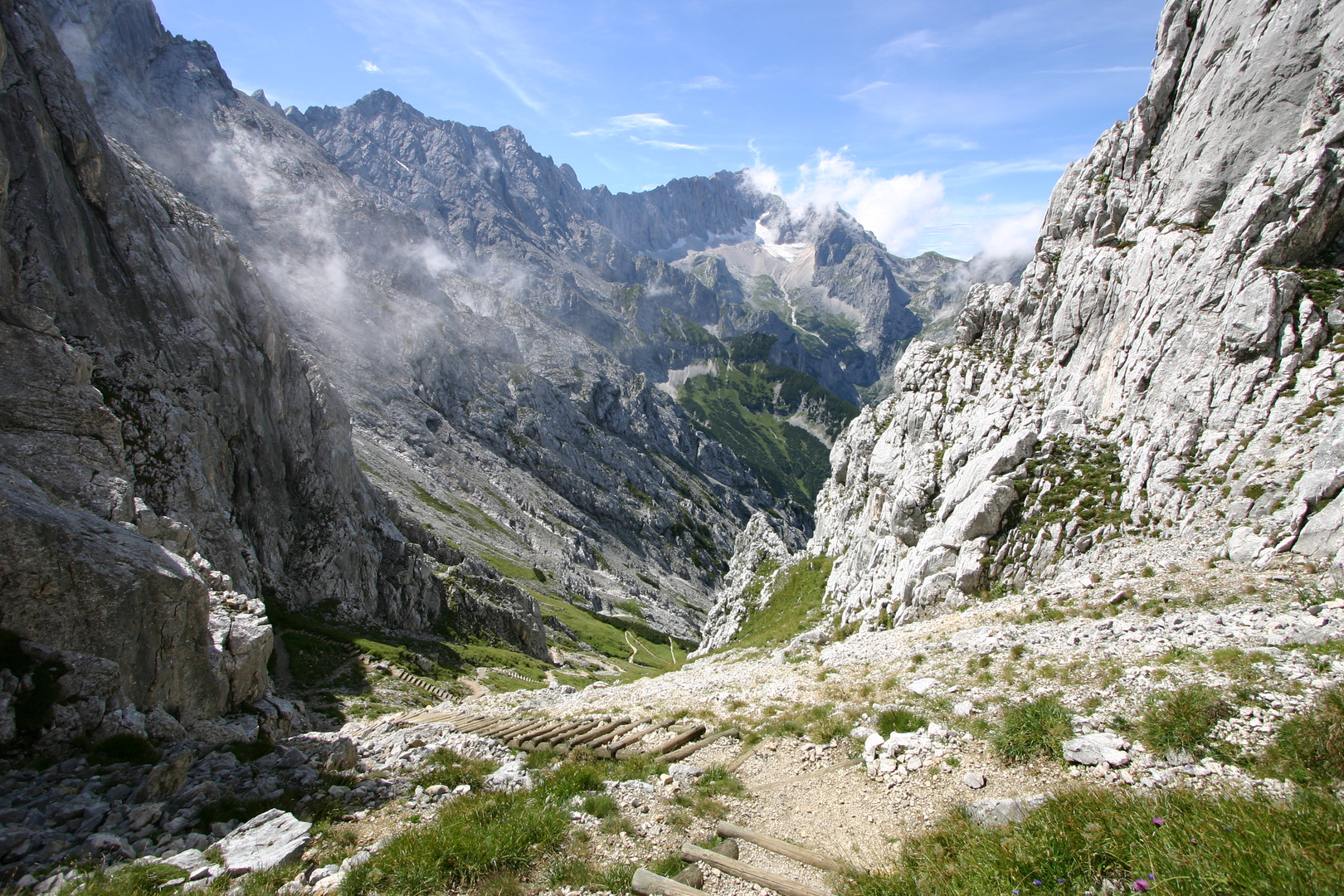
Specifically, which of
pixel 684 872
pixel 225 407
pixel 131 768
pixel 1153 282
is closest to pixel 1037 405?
pixel 1153 282

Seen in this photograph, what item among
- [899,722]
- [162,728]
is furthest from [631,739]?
[162,728]

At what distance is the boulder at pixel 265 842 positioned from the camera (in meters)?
9.13

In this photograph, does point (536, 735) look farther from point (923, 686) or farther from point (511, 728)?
point (923, 686)

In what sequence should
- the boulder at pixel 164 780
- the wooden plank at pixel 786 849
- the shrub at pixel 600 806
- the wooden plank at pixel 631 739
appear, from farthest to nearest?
the wooden plank at pixel 631 739
the boulder at pixel 164 780
the shrub at pixel 600 806
the wooden plank at pixel 786 849

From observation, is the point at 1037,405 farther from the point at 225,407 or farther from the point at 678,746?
the point at 225,407

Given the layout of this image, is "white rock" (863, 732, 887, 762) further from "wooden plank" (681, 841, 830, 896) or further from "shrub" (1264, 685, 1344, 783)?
"shrub" (1264, 685, 1344, 783)

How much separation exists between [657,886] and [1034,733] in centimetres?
799

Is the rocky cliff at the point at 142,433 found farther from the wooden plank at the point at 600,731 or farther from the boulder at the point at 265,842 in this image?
the wooden plank at the point at 600,731

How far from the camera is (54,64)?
47.5 meters

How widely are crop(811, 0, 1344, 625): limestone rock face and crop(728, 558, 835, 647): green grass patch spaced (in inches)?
175

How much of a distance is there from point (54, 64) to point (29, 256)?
21.0 metres

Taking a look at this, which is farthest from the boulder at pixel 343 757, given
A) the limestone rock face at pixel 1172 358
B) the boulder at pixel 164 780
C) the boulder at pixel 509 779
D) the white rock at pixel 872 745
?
the limestone rock face at pixel 1172 358

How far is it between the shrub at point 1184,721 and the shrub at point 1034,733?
1.26 m

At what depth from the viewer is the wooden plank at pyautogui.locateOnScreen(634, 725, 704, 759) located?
15.4m
